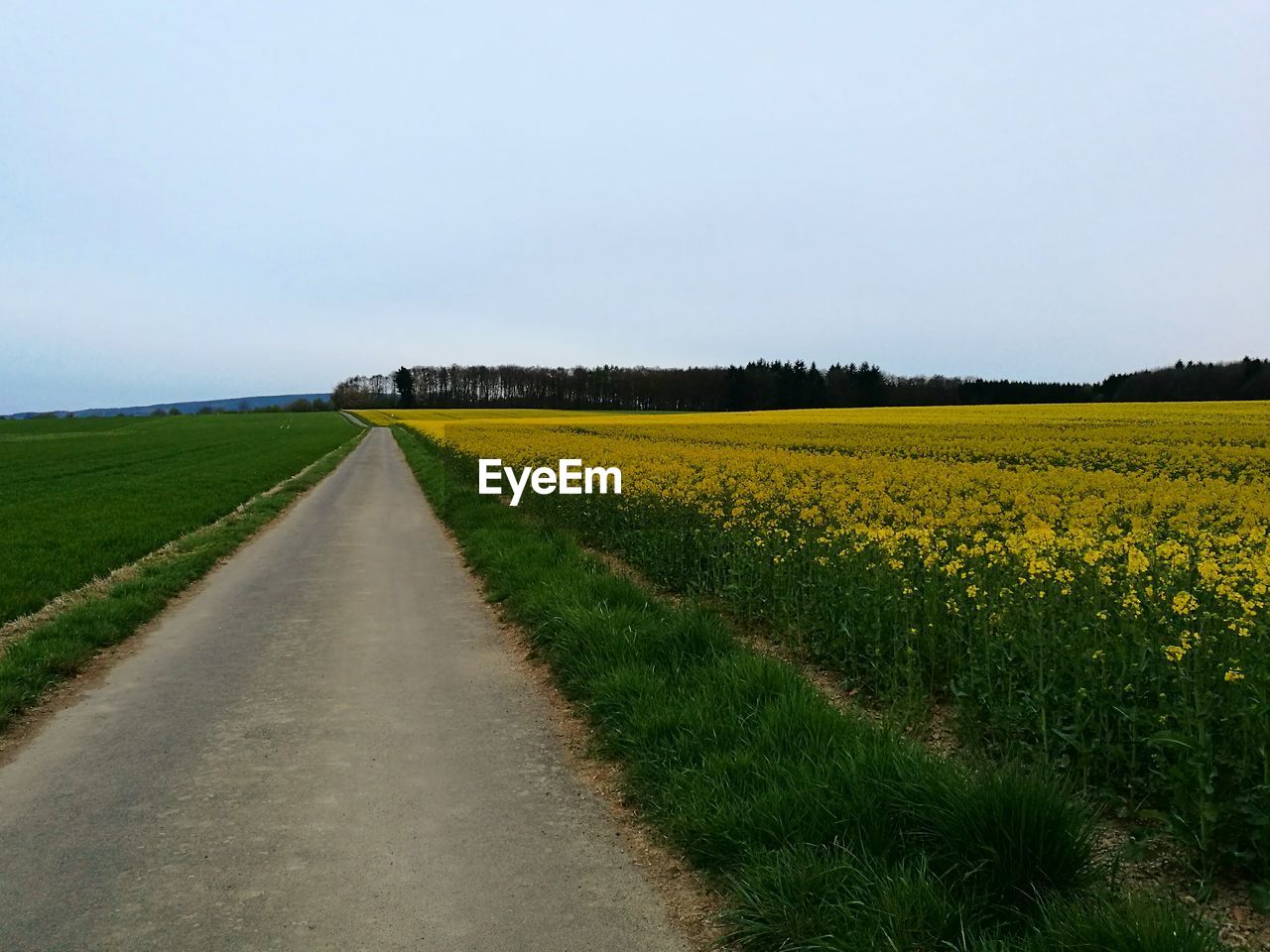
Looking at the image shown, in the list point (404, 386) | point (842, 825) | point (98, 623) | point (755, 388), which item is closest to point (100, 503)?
point (98, 623)

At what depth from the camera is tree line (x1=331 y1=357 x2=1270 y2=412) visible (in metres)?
73.3

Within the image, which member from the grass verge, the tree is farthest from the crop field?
the tree

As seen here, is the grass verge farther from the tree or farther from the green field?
the tree

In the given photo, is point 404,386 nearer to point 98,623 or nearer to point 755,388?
point 755,388

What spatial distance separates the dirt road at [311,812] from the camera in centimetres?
305

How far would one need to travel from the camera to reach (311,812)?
395 centimetres

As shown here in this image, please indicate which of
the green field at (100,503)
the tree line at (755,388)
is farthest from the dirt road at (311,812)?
the tree line at (755,388)

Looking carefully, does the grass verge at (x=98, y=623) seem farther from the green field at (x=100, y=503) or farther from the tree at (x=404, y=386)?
the tree at (x=404, y=386)

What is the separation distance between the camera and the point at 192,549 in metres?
12.2

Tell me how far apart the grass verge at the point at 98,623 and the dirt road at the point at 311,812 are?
43 cm

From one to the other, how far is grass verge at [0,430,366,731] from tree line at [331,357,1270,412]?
76479 mm

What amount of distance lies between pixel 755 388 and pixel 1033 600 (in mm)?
93006

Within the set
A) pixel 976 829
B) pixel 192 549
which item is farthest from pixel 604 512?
pixel 976 829

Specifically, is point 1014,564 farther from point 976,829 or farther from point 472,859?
point 472,859
